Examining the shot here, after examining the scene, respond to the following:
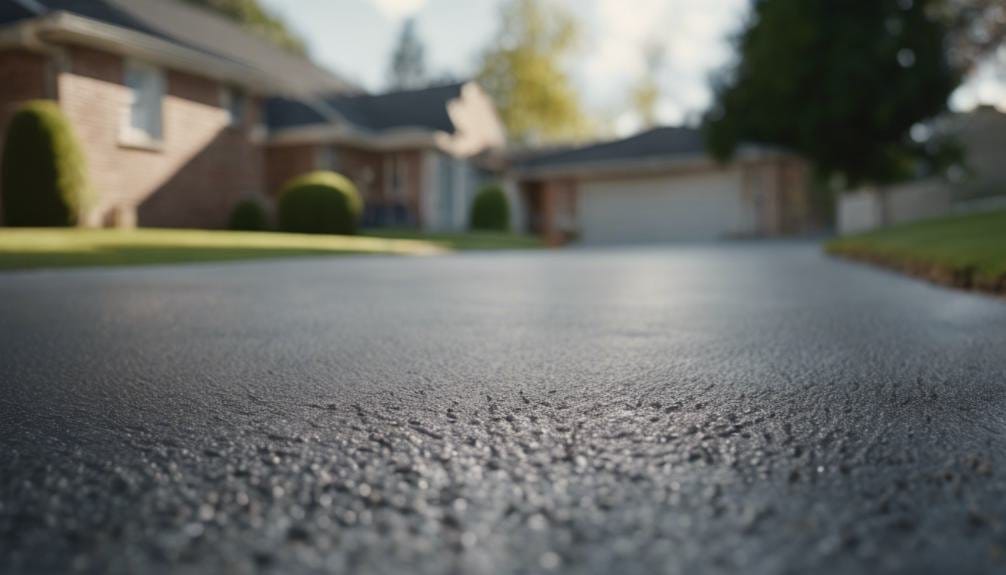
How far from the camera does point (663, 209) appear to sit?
67.1ft

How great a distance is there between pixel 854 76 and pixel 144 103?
1418cm

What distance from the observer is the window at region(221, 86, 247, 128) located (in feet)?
48.6

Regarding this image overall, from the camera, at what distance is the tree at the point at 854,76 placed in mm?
13422

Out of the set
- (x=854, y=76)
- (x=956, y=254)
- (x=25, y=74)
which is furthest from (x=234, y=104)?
(x=956, y=254)

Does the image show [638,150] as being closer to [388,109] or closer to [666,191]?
[666,191]

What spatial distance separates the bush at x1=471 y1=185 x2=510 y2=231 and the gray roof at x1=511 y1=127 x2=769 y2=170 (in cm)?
250

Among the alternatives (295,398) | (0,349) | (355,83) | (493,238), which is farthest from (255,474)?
(355,83)

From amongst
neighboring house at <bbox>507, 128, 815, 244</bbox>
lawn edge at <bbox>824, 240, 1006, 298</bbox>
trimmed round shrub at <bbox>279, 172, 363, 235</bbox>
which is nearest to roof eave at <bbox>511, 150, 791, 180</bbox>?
neighboring house at <bbox>507, 128, 815, 244</bbox>

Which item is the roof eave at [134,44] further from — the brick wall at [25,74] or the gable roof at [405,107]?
the gable roof at [405,107]

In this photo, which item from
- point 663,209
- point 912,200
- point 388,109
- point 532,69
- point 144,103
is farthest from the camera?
point 532,69

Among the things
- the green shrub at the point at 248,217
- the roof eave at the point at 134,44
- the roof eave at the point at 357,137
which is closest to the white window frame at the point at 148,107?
the roof eave at the point at 134,44

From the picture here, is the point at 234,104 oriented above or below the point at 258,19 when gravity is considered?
below

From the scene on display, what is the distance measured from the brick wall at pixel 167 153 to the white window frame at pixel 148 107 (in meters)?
0.13

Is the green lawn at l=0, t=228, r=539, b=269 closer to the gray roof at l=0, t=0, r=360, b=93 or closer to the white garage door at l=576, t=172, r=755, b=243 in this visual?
the gray roof at l=0, t=0, r=360, b=93
